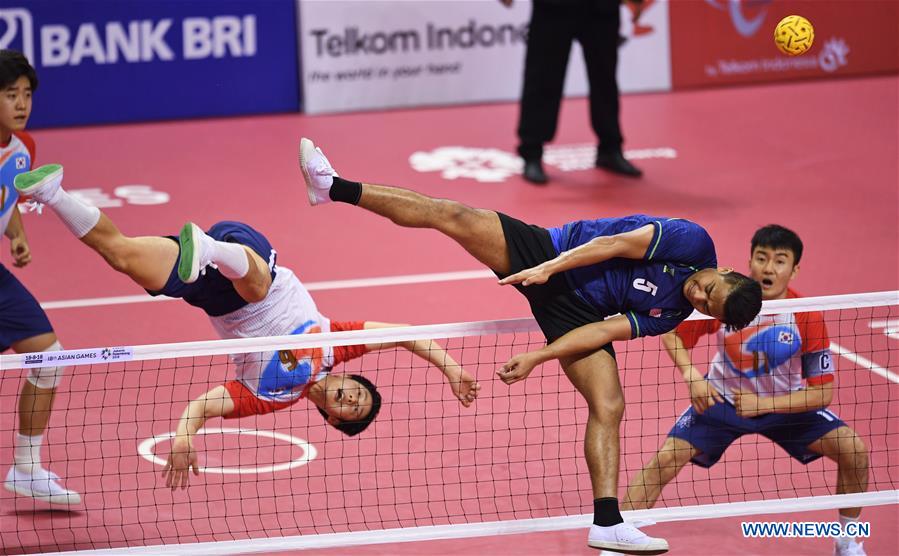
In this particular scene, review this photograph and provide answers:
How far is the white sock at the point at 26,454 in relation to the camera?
7.29 m

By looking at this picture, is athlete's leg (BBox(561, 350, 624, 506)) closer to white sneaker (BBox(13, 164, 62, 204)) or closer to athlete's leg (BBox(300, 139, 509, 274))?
athlete's leg (BBox(300, 139, 509, 274))

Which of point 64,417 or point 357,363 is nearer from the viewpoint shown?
point 64,417

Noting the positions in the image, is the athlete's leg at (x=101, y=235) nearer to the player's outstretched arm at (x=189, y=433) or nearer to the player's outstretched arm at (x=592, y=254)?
the player's outstretched arm at (x=189, y=433)

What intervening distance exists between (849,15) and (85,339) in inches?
447

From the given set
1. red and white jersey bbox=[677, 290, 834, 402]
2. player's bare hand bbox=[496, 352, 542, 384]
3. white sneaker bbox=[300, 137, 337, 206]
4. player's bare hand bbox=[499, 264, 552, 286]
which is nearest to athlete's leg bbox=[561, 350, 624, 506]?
player's bare hand bbox=[496, 352, 542, 384]

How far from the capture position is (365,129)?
15555 millimetres

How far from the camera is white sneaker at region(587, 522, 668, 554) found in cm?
589

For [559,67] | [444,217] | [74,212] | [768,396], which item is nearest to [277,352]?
[444,217]

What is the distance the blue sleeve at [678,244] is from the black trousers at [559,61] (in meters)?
7.12

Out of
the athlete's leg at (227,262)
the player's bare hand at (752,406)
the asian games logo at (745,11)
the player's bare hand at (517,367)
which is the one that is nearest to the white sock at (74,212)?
the athlete's leg at (227,262)

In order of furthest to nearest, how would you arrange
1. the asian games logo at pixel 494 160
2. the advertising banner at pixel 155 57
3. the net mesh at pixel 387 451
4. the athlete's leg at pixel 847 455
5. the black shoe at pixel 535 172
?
the advertising banner at pixel 155 57 < the asian games logo at pixel 494 160 < the black shoe at pixel 535 172 < the net mesh at pixel 387 451 < the athlete's leg at pixel 847 455

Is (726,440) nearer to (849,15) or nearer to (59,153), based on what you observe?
(59,153)

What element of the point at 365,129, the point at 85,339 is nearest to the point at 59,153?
the point at 365,129

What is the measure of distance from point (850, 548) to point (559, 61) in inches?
309
